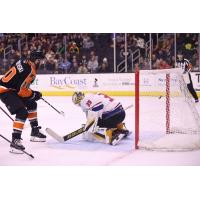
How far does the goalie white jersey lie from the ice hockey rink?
261 millimetres

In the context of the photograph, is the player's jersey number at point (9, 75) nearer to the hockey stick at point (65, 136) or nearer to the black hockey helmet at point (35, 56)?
the black hockey helmet at point (35, 56)

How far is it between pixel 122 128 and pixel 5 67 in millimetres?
1049

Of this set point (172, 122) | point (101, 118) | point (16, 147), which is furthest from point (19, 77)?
point (172, 122)

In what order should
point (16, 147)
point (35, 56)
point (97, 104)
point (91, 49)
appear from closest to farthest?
1. point (16, 147)
2. point (35, 56)
3. point (97, 104)
4. point (91, 49)

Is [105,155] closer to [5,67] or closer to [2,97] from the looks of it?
[2,97]

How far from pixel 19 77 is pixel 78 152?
2.23 feet

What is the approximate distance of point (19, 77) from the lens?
11.5 ft

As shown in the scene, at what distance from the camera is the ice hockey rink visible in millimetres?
3281

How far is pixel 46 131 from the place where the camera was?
3.89m

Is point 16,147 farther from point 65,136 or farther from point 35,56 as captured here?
point 35,56

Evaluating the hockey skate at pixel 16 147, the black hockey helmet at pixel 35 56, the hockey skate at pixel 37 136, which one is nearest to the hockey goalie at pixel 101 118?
the hockey skate at pixel 37 136

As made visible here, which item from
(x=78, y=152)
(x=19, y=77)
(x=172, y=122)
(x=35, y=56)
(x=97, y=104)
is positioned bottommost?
(x=78, y=152)

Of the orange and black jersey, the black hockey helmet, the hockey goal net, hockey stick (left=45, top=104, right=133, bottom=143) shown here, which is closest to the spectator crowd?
the black hockey helmet

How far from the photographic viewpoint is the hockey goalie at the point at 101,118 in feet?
12.4
